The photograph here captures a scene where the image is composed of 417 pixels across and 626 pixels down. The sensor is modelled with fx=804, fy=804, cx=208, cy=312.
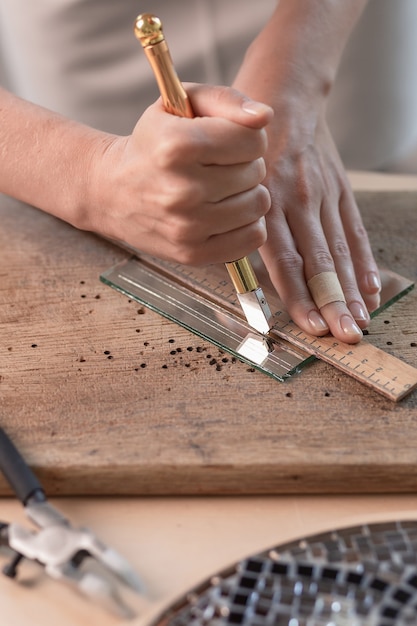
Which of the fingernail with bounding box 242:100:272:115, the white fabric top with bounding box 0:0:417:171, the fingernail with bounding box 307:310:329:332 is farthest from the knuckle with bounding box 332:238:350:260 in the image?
the white fabric top with bounding box 0:0:417:171

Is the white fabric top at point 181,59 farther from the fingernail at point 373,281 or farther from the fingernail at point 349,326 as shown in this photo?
the fingernail at point 349,326

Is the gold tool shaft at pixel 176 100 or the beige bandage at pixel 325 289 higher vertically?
the gold tool shaft at pixel 176 100

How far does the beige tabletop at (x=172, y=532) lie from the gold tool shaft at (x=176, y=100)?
27 cm

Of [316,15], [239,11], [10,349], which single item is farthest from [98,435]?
[239,11]

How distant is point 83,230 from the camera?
1253 mm

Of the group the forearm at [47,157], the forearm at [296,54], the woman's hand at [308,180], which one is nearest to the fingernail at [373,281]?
the woman's hand at [308,180]

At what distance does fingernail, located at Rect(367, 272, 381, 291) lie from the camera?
3.64 ft

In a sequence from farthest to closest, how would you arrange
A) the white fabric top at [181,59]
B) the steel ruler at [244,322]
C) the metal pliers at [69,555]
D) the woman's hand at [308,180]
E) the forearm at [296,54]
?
the white fabric top at [181,59] < the forearm at [296,54] < the woman's hand at [308,180] < the steel ruler at [244,322] < the metal pliers at [69,555]

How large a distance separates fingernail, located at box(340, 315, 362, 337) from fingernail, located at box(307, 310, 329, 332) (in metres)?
0.02

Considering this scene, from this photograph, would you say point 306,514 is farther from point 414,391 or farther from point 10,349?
point 10,349

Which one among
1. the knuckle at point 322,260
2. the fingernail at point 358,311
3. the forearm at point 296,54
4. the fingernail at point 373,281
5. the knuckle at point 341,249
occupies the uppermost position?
the forearm at point 296,54

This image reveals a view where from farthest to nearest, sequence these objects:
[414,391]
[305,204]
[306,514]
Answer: [305,204] → [414,391] → [306,514]

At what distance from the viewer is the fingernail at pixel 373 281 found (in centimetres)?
111

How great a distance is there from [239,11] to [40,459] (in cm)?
93
